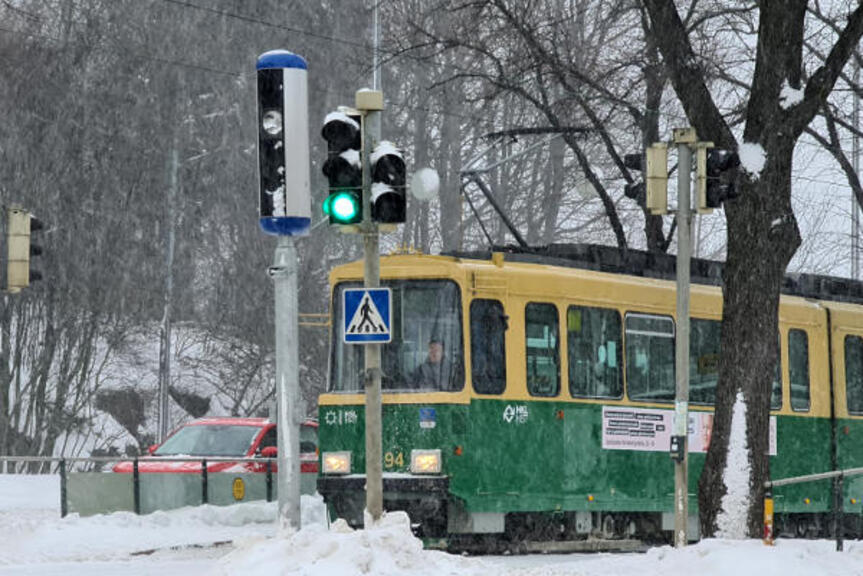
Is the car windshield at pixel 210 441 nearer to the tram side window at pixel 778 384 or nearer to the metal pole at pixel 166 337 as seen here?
the tram side window at pixel 778 384

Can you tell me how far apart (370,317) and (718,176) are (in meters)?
4.09

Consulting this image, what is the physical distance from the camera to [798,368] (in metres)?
23.5

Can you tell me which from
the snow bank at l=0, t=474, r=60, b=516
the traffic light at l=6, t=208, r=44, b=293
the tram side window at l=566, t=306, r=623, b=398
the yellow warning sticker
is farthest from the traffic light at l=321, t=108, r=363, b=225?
the snow bank at l=0, t=474, r=60, b=516

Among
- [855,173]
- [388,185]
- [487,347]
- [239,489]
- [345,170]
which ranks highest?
[855,173]

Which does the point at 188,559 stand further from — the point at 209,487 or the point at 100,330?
the point at 100,330

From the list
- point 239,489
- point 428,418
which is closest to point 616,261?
point 428,418

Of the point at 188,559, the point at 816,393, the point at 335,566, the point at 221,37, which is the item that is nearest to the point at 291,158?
the point at 335,566

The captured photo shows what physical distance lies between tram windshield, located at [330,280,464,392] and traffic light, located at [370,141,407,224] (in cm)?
507

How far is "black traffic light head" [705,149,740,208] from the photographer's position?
16.6 metres

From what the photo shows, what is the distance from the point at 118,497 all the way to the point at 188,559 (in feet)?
12.0

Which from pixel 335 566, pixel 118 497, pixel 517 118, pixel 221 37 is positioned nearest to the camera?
pixel 335 566

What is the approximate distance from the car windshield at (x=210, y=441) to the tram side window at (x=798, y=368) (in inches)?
284

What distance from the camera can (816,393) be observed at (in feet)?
78.0

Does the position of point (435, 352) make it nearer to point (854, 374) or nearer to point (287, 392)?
point (287, 392)
